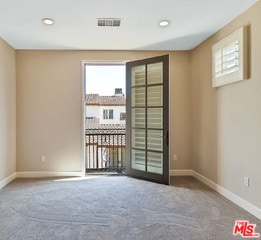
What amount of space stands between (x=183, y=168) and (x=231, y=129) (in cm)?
191

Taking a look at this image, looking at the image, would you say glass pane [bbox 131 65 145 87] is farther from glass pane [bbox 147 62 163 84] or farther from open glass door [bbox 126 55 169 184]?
glass pane [bbox 147 62 163 84]

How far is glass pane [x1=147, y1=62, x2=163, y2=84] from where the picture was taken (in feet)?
15.5

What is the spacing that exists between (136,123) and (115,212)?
225cm

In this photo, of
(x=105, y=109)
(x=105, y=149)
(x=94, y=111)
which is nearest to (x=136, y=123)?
(x=105, y=149)

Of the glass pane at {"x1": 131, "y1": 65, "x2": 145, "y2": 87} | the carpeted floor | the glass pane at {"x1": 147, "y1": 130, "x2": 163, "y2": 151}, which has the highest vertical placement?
the glass pane at {"x1": 131, "y1": 65, "x2": 145, "y2": 87}

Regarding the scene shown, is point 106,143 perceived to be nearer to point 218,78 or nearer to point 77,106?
point 77,106

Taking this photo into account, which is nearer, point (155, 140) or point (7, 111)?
point (7, 111)

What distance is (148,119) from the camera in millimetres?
4930

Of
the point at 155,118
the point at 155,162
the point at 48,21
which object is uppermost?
the point at 48,21

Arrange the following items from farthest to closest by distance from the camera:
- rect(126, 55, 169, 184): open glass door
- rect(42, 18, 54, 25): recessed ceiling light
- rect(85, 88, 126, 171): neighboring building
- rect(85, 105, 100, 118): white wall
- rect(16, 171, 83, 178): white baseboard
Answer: rect(85, 105, 100, 118): white wall, rect(85, 88, 126, 171): neighboring building, rect(16, 171, 83, 178): white baseboard, rect(126, 55, 169, 184): open glass door, rect(42, 18, 54, 25): recessed ceiling light

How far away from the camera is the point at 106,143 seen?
21.6ft

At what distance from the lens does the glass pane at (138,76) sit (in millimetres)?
5020

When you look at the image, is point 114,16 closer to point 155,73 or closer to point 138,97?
point 155,73

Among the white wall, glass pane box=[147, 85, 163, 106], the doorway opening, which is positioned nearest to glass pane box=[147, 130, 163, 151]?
glass pane box=[147, 85, 163, 106]
